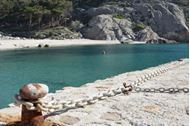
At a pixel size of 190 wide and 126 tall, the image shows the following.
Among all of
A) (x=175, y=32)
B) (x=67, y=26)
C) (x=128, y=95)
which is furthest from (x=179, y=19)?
(x=128, y=95)

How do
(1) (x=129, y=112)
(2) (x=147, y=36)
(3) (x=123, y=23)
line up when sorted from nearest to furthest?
(1) (x=129, y=112) < (3) (x=123, y=23) < (2) (x=147, y=36)

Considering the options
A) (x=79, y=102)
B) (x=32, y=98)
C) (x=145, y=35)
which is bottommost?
(x=145, y=35)

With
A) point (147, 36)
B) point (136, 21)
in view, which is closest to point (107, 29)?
point (147, 36)

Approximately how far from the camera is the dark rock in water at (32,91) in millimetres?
4551

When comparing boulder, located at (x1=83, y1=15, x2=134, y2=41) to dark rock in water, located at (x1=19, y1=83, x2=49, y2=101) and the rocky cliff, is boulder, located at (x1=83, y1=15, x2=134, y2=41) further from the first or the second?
dark rock in water, located at (x1=19, y1=83, x2=49, y2=101)

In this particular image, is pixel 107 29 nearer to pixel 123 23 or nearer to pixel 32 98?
pixel 123 23

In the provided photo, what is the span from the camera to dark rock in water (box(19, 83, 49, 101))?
14.9ft

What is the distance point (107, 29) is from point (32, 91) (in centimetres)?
9339

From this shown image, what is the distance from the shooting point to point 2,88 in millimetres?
21312

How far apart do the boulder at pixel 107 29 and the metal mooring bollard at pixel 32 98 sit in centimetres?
9202

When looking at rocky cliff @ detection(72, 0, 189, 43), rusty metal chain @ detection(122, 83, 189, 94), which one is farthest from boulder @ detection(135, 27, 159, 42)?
rusty metal chain @ detection(122, 83, 189, 94)

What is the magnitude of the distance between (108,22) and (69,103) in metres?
93.6

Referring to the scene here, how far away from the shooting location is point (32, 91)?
180 inches

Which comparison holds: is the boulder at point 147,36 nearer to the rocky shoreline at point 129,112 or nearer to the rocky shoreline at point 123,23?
the rocky shoreline at point 123,23
